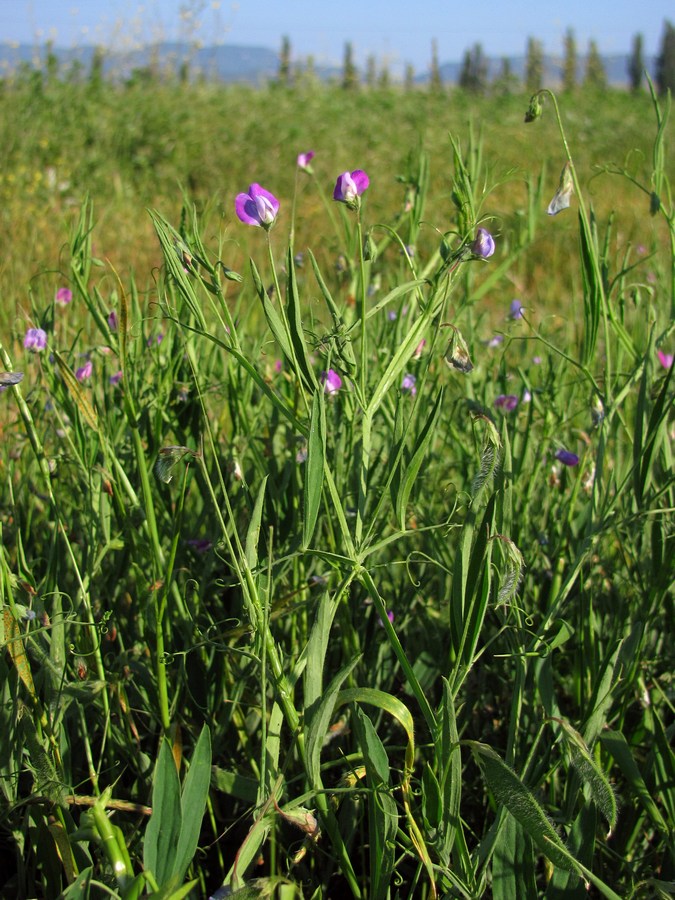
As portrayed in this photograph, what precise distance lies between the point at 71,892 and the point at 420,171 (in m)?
1.16

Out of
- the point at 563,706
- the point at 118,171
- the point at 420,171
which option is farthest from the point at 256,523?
the point at 118,171

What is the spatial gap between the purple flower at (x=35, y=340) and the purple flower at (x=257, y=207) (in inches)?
16.6

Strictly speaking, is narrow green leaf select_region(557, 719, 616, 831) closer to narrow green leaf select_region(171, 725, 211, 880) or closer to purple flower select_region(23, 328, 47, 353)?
narrow green leaf select_region(171, 725, 211, 880)

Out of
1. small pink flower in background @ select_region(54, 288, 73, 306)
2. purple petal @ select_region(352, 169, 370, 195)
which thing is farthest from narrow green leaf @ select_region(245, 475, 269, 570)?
small pink flower in background @ select_region(54, 288, 73, 306)

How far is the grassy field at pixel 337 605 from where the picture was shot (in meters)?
0.82

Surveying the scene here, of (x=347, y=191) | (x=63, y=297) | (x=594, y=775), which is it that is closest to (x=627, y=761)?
(x=594, y=775)

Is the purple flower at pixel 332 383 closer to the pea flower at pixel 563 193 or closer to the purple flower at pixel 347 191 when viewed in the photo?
the purple flower at pixel 347 191

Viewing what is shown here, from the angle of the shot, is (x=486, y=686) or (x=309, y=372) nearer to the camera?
(x=309, y=372)

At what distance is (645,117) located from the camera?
13.4 m

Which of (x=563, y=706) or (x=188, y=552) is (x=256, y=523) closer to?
(x=188, y=552)

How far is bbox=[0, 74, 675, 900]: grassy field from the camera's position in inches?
32.2

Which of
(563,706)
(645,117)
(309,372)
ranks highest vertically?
(645,117)

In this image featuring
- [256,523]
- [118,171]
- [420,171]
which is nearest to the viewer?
[256,523]

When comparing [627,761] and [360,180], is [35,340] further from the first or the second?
[627,761]
